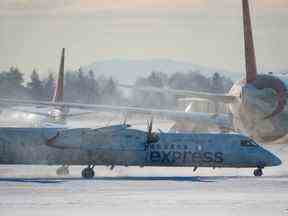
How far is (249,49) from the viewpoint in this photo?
7669 cm

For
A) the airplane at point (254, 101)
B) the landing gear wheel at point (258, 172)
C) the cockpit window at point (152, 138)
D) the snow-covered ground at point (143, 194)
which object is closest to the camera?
the snow-covered ground at point (143, 194)

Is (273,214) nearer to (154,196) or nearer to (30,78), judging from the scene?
(154,196)

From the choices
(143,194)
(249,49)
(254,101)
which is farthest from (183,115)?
(143,194)

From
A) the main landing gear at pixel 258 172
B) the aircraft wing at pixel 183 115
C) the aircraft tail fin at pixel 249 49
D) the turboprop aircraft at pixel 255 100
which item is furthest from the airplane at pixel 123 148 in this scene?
the aircraft wing at pixel 183 115

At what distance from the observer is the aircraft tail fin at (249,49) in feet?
249

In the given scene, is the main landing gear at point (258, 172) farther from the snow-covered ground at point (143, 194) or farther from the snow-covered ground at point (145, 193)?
the snow-covered ground at point (143, 194)

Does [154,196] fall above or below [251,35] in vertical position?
below

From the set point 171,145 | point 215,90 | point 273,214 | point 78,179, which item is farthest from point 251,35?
point 215,90

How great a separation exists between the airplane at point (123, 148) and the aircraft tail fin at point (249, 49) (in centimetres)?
809

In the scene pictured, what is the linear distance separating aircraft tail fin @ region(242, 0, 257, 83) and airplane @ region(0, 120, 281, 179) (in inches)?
319

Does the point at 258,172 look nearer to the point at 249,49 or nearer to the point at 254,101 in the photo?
the point at 254,101

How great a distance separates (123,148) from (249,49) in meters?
14.5

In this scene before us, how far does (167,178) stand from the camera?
67.2m

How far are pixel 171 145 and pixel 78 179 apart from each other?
6405 millimetres
